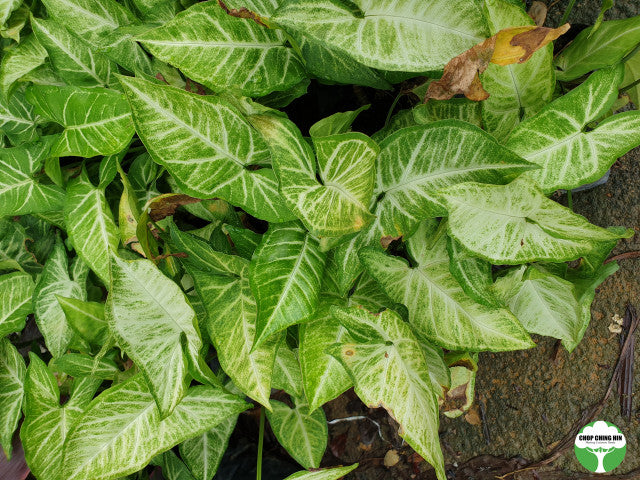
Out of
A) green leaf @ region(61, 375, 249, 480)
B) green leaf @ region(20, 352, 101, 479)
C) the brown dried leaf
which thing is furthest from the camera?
green leaf @ region(20, 352, 101, 479)

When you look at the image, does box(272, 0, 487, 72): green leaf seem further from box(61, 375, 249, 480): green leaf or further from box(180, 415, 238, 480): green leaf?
box(180, 415, 238, 480): green leaf

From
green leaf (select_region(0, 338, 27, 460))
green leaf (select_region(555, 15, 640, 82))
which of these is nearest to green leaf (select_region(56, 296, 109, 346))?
green leaf (select_region(0, 338, 27, 460))

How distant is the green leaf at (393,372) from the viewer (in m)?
0.71

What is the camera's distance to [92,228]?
90 centimetres

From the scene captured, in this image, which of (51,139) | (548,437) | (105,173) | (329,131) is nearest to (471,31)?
(329,131)

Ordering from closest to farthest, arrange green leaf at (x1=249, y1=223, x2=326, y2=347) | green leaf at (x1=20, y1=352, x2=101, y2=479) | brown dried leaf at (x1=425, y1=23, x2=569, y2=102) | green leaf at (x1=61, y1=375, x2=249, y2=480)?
1. brown dried leaf at (x1=425, y1=23, x2=569, y2=102)
2. green leaf at (x1=249, y1=223, x2=326, y2=347)
3. green leaf at (x1=61, y1=375, x2=249, y2=480)
4. green leaf at (x1=20, y1=352, x2=101, y2=479)

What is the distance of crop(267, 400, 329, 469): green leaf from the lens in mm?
1192

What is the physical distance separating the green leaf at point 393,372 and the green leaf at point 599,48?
53 centimetres

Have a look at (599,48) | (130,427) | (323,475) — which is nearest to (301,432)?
(323,475)

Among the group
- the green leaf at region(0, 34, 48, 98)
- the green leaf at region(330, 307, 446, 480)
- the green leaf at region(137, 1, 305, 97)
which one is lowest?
the green leaf at region(330, 307, 446, 480)

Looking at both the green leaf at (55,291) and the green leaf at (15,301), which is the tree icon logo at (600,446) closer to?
the green leaf at (55,291)

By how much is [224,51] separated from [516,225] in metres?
0.51

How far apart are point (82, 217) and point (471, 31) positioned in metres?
0.76

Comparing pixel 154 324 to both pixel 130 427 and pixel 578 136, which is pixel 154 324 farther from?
pixel 578 136
